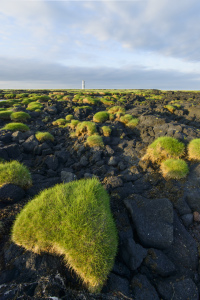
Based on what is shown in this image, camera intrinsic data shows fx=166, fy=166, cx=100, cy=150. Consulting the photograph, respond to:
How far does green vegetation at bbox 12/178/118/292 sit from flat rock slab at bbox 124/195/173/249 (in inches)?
49.5

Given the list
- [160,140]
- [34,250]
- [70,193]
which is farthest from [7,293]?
[160,140]

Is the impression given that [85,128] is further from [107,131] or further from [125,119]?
[125,119]

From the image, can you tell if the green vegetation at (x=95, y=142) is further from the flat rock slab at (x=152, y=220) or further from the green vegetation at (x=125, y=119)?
the flat rock slab at (x=152, y=220)

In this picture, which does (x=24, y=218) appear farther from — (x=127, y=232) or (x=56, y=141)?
(x=56, y=141)

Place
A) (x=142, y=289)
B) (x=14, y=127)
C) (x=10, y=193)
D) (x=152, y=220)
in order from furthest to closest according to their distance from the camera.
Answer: (x=14, y=127), (x=10, y=193), (x=152, y=220), (x=142, y=289)

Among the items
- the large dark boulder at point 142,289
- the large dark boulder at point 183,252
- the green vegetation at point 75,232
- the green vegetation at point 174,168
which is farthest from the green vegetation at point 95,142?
the large dark boulder at point 142,289

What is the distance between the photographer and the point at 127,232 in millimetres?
5148

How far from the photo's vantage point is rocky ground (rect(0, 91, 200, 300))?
3779mm

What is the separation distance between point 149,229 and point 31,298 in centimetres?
359

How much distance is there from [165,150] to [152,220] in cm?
441

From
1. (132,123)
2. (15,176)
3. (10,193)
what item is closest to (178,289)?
(10,193)

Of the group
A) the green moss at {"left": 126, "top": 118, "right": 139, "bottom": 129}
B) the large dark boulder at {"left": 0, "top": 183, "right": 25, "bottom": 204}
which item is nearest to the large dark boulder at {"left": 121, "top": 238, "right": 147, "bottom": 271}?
the large dark boulder at {"left": 0, "top": 183, "right": 25, "bottom": 204}

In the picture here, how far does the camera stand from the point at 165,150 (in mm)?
8859

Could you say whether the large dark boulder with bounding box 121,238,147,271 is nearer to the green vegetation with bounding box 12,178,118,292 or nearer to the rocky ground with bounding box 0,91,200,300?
the rocky ground with bounding box 0,91,200,300
